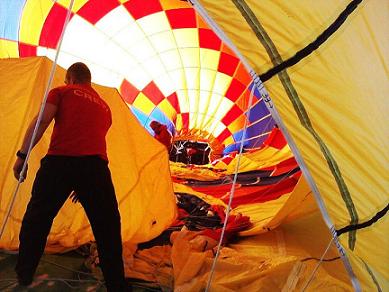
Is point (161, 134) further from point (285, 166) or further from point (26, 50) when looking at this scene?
point (26, 50)

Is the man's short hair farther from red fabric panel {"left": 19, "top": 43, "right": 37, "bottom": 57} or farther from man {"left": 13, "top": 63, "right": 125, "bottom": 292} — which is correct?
red fabric panel {"left": 19, "top": 43, "right": 37, "bottom": 57}

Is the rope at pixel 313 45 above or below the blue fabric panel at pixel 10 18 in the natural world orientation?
below

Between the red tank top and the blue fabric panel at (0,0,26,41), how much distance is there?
8.45ft

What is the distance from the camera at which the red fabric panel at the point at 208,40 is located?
5910 mm

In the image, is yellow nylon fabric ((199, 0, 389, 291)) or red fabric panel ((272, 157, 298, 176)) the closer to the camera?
yellow nylon fabric ((199, 0, 389, 291))

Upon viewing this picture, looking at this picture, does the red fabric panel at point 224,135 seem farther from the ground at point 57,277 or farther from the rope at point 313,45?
the rope at point 313,45

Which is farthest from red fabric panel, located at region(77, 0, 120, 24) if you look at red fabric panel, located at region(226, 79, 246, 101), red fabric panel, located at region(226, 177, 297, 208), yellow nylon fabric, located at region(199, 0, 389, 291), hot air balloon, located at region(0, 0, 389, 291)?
yellow nylon fabric, located at region(199, 0, 389, 291)

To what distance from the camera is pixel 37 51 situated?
459 cm

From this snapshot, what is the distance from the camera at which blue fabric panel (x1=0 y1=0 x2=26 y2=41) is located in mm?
3965

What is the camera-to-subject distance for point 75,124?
1.92 m

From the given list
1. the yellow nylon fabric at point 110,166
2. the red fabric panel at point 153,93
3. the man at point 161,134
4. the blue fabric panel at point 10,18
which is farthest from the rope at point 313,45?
the red fabric panel at point 153,93

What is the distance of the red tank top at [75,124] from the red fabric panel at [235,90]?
16.1ft

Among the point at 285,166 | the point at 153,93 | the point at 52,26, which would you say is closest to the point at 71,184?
the point at 52,26

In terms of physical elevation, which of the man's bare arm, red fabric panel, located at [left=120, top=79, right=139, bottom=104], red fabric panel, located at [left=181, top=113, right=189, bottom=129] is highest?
red fabric panel, located at [left=120, top=79, right=139, bottom=104]
